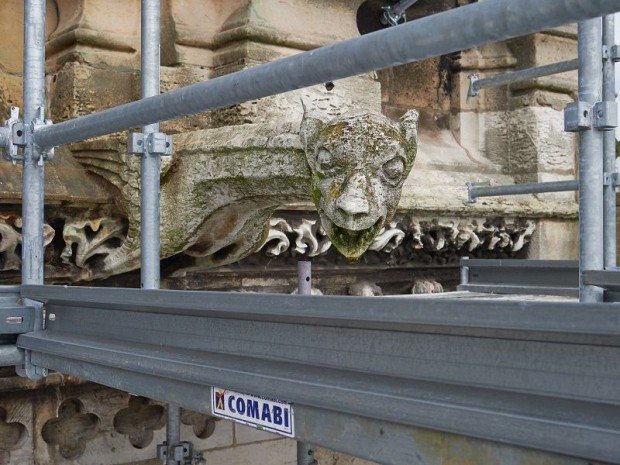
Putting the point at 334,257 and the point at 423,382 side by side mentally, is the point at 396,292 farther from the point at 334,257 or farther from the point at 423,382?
the point at 423,382

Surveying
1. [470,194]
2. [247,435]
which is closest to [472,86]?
[470,194]

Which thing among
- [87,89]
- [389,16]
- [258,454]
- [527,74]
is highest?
[389,16]

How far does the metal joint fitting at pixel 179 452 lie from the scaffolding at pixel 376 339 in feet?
3.16

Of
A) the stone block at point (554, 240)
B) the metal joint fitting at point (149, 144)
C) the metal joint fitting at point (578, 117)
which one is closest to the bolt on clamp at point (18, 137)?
the metal joint fitting at point (149, 144)

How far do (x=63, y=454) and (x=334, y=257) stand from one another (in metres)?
1.14

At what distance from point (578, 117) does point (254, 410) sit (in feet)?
3.11

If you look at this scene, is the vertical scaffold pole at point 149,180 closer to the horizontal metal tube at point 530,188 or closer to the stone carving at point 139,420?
the stone carving at point 139,420

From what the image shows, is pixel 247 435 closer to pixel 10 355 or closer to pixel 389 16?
pixel 10 355

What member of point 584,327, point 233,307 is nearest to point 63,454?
point 233,307

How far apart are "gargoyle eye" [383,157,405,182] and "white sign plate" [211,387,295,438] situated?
2.23ft

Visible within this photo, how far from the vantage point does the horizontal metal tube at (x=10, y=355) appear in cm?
201

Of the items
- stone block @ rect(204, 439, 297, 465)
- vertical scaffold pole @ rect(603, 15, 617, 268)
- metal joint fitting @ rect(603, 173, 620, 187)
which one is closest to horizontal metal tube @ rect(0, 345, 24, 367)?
stone block @ rect(204, 439, 297, 465)

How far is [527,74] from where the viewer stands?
3.71 meters

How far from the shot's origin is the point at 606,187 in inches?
114
